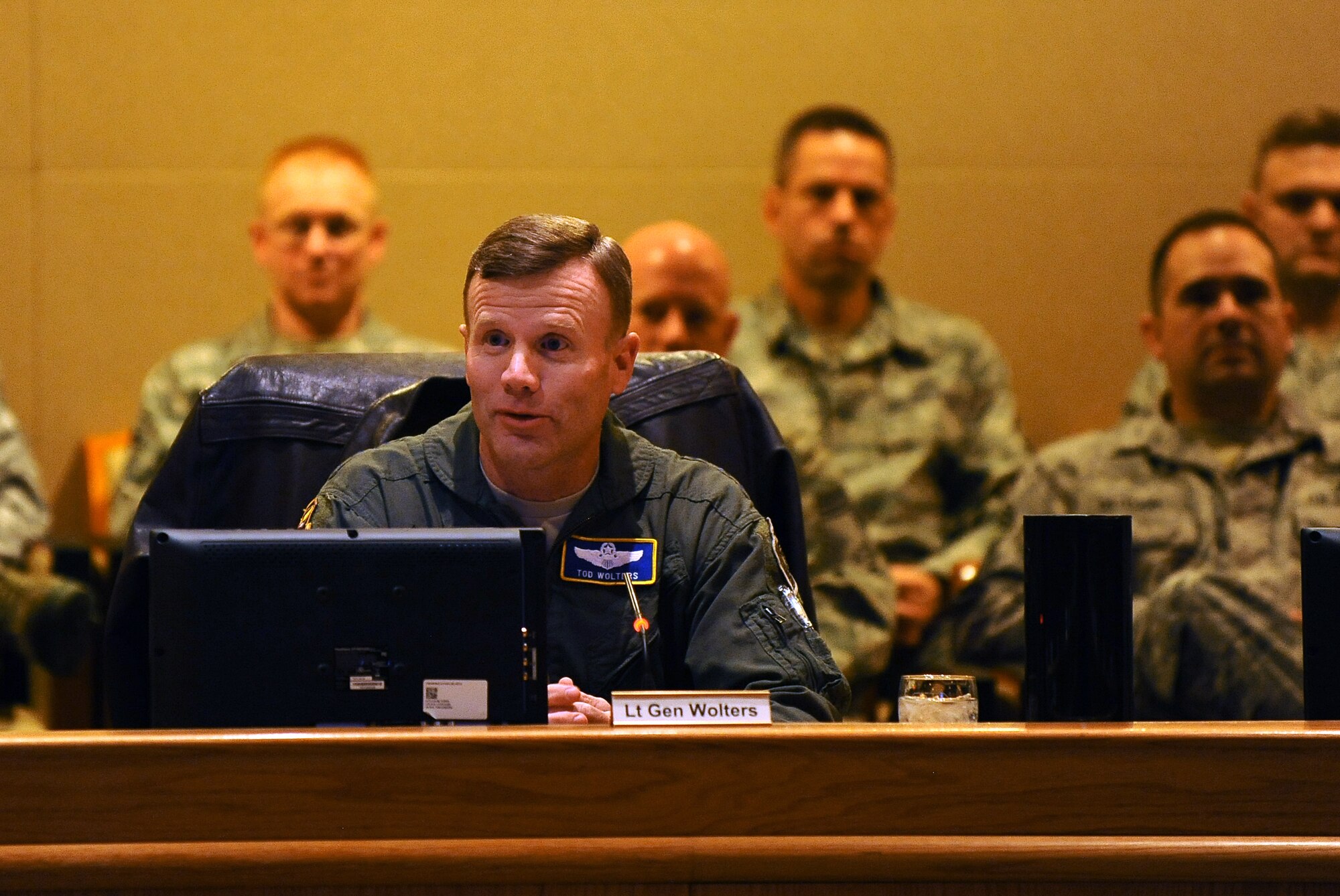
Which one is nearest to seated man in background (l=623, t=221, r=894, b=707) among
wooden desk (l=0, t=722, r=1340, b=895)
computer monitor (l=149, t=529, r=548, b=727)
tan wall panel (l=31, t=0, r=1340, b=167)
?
tan wall panel (l=31, t=0, r=1340, b=167)

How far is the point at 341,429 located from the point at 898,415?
1907mm

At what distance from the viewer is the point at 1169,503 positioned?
362 cm

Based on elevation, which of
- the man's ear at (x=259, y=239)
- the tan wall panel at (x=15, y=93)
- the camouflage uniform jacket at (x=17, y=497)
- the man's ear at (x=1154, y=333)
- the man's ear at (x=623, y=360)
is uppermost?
the tan wall panel at (x=15, y=93)

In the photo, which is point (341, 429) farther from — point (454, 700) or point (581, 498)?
point (454, 700)

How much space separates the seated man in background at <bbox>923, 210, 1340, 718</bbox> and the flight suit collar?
0.44 meters

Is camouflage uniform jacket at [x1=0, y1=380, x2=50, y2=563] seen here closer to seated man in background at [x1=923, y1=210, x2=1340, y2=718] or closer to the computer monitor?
seated man in background at [x1=923, y1=210, x2=1340, y2=718]

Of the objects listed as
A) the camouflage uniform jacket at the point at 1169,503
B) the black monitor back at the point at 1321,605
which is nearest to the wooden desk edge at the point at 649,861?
the black monitor back at the point at 1321,605

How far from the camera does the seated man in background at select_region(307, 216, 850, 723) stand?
1933 mm

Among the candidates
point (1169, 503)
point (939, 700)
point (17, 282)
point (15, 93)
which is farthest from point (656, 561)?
point (15, 93)

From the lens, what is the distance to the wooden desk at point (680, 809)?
1239 millimetres

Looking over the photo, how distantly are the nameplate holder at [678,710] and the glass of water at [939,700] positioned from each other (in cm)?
30

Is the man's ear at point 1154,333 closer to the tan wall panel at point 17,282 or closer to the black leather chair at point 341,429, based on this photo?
the black leather chair at point 341,429

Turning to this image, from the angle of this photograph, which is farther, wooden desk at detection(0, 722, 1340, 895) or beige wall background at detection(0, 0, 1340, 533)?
beige wall background at detection(0, 0, 1340, 533)

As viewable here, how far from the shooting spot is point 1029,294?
437 centimetres
